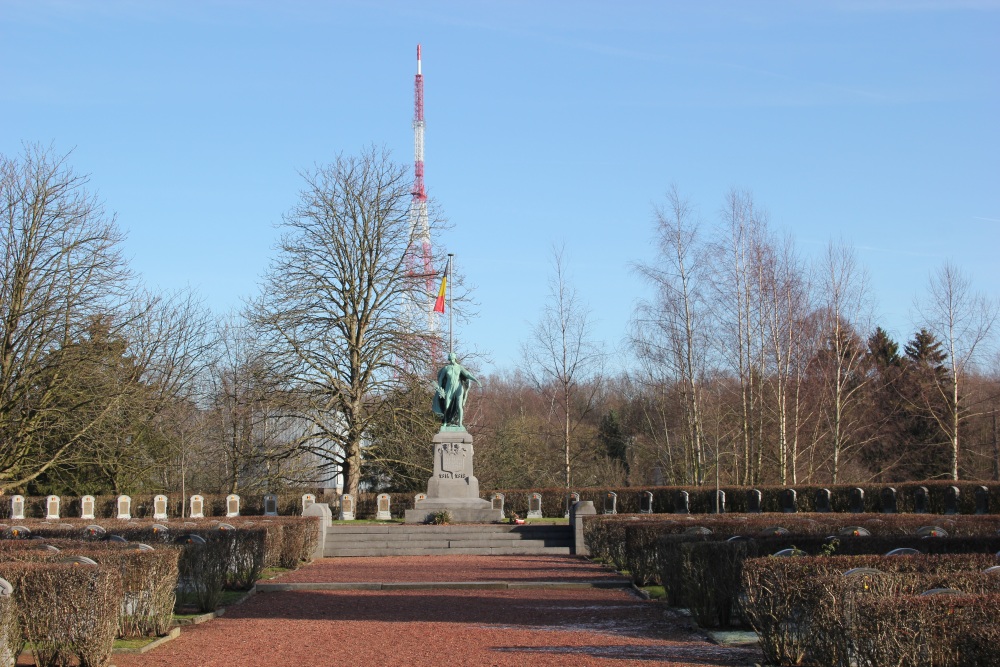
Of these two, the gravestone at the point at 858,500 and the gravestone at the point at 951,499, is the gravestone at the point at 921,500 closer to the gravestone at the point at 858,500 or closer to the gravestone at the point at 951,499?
the gravestone at the point at 951,499

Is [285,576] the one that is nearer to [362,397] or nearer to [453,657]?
[453,657]

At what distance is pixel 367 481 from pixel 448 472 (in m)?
13.6

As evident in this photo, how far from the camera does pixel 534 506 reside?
36.1 meters

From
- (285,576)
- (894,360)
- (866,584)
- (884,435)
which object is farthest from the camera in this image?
(894,360)

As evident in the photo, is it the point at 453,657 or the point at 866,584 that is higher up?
the point at 866,584

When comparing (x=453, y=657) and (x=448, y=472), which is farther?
(x=448, y=472)

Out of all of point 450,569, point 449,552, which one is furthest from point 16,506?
point 450,569

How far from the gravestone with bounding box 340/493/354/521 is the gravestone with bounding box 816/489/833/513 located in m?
15.3

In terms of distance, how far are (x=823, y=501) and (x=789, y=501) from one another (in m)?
1.15

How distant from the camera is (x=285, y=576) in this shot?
19688 mm

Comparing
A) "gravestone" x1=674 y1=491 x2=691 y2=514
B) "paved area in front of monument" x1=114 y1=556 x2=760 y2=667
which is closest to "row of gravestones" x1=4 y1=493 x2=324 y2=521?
"gravestone" x1=674 y1=491 x2=691 y2=514

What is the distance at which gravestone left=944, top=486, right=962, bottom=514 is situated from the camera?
103 ft

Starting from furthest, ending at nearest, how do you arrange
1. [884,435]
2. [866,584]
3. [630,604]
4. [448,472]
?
[884,435] < [448,472] < [630,604] < [866,584]

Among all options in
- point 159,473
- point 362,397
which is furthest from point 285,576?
point 159,473
